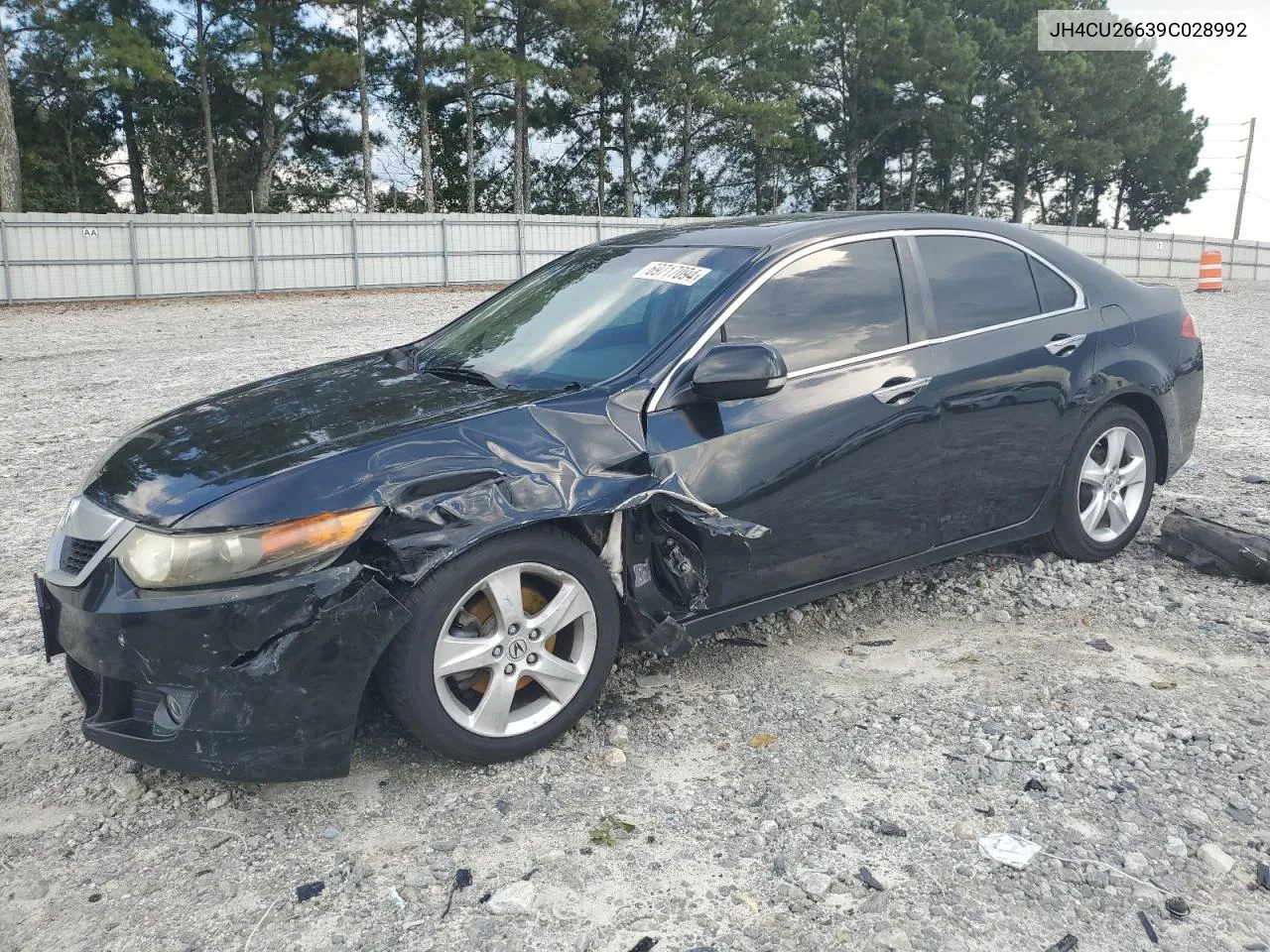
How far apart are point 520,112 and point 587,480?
36.7m

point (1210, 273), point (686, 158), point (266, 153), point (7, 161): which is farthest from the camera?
point (686, 158)

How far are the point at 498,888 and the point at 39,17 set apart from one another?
116 feet

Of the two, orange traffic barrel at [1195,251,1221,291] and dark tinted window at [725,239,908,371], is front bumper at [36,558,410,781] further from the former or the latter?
orange traffic barrel at [1195,251,1221,291]

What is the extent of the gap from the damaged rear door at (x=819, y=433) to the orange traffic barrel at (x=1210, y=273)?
81.8ft

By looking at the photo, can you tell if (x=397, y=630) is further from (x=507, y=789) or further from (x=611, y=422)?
(x=611, y=422)

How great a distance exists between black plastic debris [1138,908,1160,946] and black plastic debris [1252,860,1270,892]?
34cm

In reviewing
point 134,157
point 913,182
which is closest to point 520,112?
point 134,157

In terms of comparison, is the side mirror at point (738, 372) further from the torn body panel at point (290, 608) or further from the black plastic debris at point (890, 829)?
the black plastic debris at point (890, 829)

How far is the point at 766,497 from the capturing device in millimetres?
3510

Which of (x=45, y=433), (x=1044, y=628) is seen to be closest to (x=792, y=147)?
(x=45, y=433)

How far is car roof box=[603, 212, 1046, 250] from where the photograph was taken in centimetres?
396

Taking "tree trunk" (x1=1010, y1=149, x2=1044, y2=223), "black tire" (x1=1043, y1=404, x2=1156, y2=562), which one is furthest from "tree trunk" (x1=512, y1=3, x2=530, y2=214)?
"black tire" (x1=1043, y1=404, x2=1156, y2=562)

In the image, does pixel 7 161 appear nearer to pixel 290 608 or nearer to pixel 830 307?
pixel 830 307

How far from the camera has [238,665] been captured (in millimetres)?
2713
